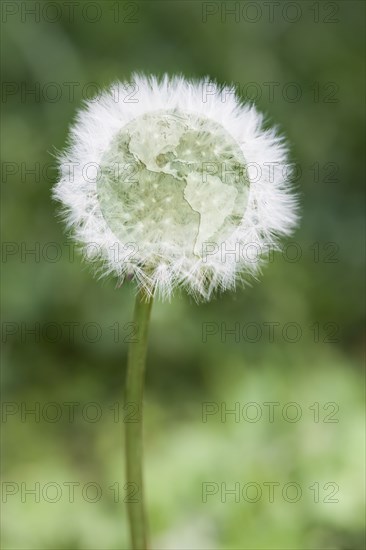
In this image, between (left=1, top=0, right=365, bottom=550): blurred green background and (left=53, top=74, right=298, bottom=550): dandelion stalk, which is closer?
(left=53, top=74, right=298, bottom=550): dandelion stalk

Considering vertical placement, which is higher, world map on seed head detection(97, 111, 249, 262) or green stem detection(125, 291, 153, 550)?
world map on seed head detection(97, 111, 249, 262)

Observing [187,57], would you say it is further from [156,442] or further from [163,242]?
[163,242]

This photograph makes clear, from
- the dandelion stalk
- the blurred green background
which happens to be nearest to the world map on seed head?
the dandelion stalk

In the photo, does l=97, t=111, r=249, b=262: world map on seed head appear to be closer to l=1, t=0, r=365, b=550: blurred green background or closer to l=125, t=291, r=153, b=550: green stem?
l=125, t=291, r=153, b=550: green stem

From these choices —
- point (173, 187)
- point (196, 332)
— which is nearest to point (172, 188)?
point (173, 187)

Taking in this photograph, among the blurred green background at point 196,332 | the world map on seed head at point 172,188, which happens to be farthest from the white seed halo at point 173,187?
the blurred green background at point 196,332
